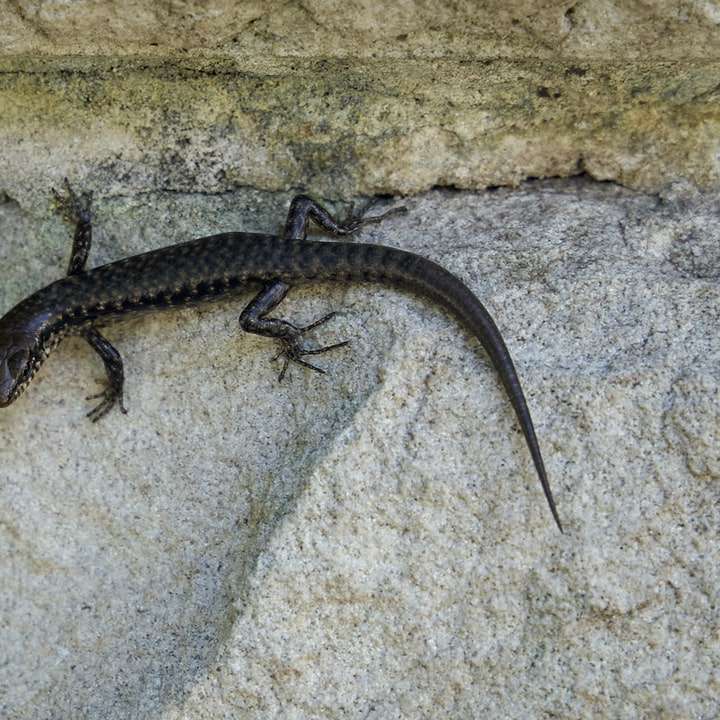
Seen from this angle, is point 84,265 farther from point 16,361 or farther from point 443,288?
point 443,288

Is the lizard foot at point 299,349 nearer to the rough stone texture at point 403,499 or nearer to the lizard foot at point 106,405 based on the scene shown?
the rough stone texture at point 403,499

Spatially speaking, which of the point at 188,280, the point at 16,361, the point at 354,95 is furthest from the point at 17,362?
the point at 354,95

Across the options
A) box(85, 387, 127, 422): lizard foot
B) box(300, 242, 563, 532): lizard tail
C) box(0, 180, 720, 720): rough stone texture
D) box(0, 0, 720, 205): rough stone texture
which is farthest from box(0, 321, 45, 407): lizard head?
box(300, 242, 563, 532): lizard tail

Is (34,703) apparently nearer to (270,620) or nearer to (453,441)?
(270,620)

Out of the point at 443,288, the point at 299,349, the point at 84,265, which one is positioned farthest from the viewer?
the point at 84,265

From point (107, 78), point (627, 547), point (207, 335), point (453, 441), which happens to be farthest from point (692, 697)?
point (107, 78)

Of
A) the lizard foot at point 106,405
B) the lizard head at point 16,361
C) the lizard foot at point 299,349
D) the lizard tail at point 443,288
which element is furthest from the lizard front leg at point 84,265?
the lizard tail at point 443,288

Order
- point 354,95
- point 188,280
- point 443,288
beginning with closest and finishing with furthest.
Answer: point 443,288 < point 354,95 < point 188,280
